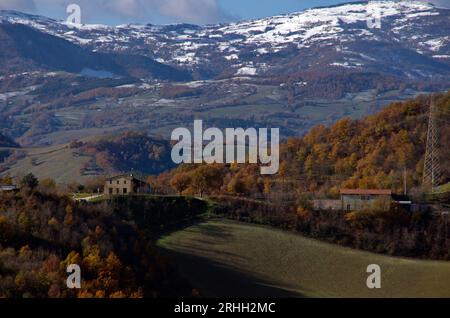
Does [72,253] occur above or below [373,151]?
A: below

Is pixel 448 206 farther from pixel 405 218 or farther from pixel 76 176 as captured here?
pixel 76 176

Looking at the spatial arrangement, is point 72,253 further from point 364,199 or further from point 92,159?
point 92,159

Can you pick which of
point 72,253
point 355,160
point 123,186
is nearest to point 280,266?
point 72,253

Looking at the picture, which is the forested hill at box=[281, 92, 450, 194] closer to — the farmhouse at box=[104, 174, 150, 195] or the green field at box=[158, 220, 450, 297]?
the farmhouse at box=[104, 174, 150, 195]

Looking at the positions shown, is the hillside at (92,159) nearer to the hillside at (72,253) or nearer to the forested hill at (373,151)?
the forested hill at (373,151)

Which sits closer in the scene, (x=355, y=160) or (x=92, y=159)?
(x=355, y=160)

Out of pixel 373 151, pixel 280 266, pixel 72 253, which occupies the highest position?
pixel 373 151
